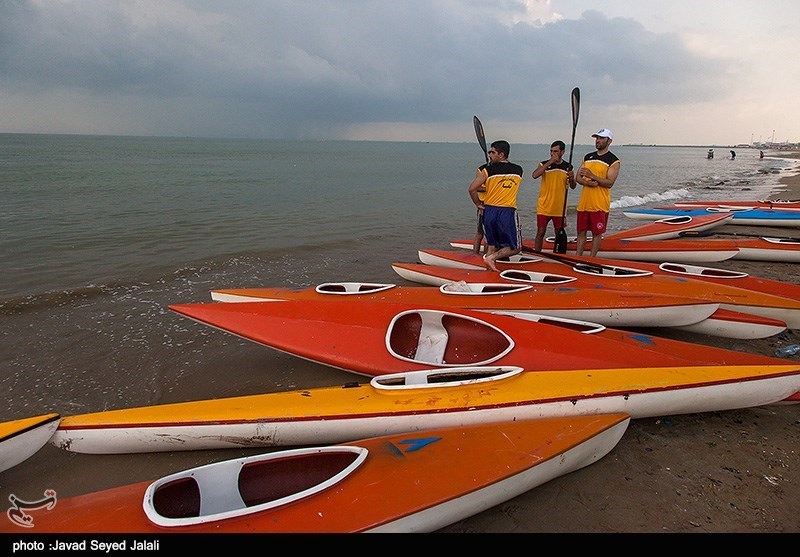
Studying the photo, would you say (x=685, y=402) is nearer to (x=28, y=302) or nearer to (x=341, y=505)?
(x=341, y=505)

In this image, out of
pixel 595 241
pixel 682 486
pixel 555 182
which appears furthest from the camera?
pixel 595 241

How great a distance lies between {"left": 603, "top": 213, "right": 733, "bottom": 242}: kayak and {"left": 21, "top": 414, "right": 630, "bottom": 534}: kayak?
7.39m

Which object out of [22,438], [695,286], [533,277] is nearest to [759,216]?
[695,286]

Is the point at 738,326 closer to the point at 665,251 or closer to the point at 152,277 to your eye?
the point at 665,251

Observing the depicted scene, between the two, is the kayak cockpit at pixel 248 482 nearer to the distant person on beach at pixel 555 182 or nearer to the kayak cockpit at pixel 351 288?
the kayak cockpit at pixel 351 288

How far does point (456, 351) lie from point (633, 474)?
1.79 m

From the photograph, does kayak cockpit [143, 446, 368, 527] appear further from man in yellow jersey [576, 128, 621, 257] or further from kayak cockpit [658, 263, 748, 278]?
kayak cockpit [658, 263, 748, 278]

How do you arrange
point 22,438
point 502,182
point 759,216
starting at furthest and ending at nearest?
1. point 759,216
2. point 502,182
3. point 22,438

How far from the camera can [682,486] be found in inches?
106

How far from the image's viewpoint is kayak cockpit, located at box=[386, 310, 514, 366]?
4.07m

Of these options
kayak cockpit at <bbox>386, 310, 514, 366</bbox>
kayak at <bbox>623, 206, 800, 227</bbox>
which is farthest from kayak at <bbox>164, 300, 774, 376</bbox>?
kayak at <bbox>623, 206, 800, 227</bbox>

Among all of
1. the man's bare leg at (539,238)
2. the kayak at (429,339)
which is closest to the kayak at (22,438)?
the kayak at (429,339)

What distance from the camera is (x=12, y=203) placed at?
15.4 metres

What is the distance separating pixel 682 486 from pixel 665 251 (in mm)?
6328
